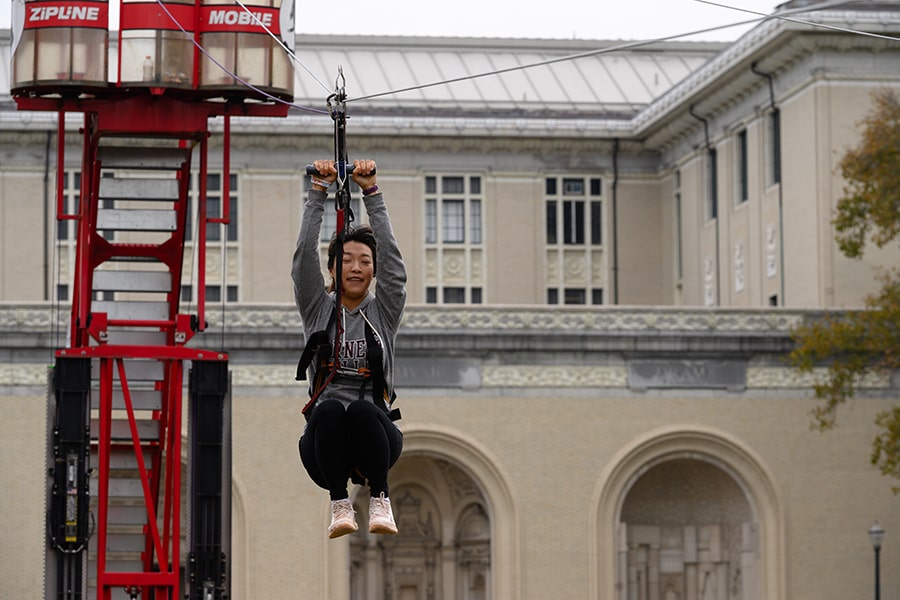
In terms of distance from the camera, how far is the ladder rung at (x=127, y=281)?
27.2 meters

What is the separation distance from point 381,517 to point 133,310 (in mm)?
17998

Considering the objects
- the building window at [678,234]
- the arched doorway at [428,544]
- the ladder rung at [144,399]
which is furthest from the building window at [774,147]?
the ladder rung at [144,399]

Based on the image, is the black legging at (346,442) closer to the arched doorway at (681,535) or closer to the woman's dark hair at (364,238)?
the woman's dark hair at (364,238)

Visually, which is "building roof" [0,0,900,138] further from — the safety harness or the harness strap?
the harness strap

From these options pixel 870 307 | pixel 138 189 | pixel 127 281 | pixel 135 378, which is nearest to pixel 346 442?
pixel 138 189

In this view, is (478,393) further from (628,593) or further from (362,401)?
(362,401)

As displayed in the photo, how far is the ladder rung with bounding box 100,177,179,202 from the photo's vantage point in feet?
86.0

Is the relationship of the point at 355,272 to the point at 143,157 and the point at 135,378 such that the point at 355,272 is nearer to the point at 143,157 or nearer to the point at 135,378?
the point at 143,157

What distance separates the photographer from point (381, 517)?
34.1 ft

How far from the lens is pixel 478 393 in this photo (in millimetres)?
40781

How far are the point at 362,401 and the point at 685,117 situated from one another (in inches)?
1527

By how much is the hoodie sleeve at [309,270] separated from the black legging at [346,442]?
1.51 feet

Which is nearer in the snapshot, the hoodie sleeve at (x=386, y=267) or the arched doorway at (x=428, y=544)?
the hoodie sleeve at (x=386, y=267)

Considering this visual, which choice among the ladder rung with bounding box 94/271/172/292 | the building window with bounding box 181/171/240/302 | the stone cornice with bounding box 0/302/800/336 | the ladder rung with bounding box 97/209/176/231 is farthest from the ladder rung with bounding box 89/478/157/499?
the building window with bounding box 181/171/240/302
